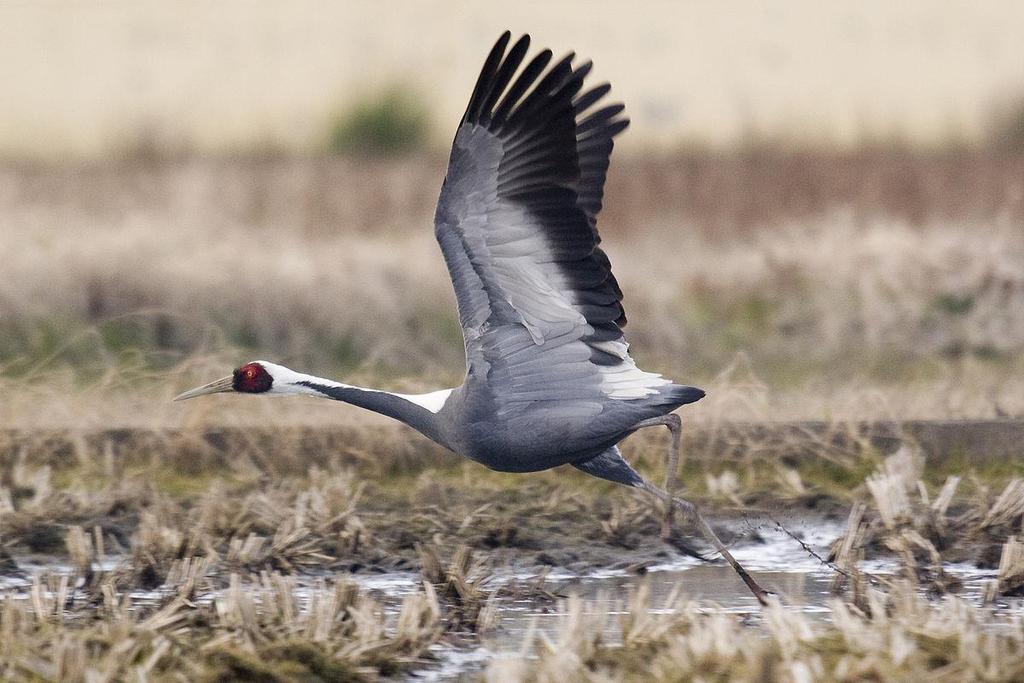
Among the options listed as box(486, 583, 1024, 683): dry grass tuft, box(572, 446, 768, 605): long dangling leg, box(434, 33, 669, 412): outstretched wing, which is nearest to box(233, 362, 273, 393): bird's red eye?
box(434, 33, 669, 412): outstretched wing

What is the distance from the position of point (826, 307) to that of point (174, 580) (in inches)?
232

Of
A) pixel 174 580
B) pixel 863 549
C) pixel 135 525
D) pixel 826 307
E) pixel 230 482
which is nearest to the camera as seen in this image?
pixel 174 580

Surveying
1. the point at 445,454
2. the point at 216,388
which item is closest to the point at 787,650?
the point at 216,388

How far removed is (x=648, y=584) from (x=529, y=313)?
1215 millimetres

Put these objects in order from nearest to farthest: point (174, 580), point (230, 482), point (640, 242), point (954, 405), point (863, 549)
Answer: point (174, 580)
point (863, 549)
point (230, 482)
point (954, 405)
point (640, 242)

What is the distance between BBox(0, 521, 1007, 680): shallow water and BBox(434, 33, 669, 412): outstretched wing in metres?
0.70

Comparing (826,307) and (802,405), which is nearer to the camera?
(802,405)

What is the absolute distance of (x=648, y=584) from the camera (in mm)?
6984

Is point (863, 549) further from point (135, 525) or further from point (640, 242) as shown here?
point (640, 242)

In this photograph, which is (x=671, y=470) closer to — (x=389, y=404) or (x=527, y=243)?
(x=389, y=404)

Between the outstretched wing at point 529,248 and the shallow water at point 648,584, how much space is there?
704mm

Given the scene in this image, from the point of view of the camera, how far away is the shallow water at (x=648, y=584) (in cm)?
620

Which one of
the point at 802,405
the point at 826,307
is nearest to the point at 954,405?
the point at 802,405

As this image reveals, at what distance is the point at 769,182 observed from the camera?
14.4m
